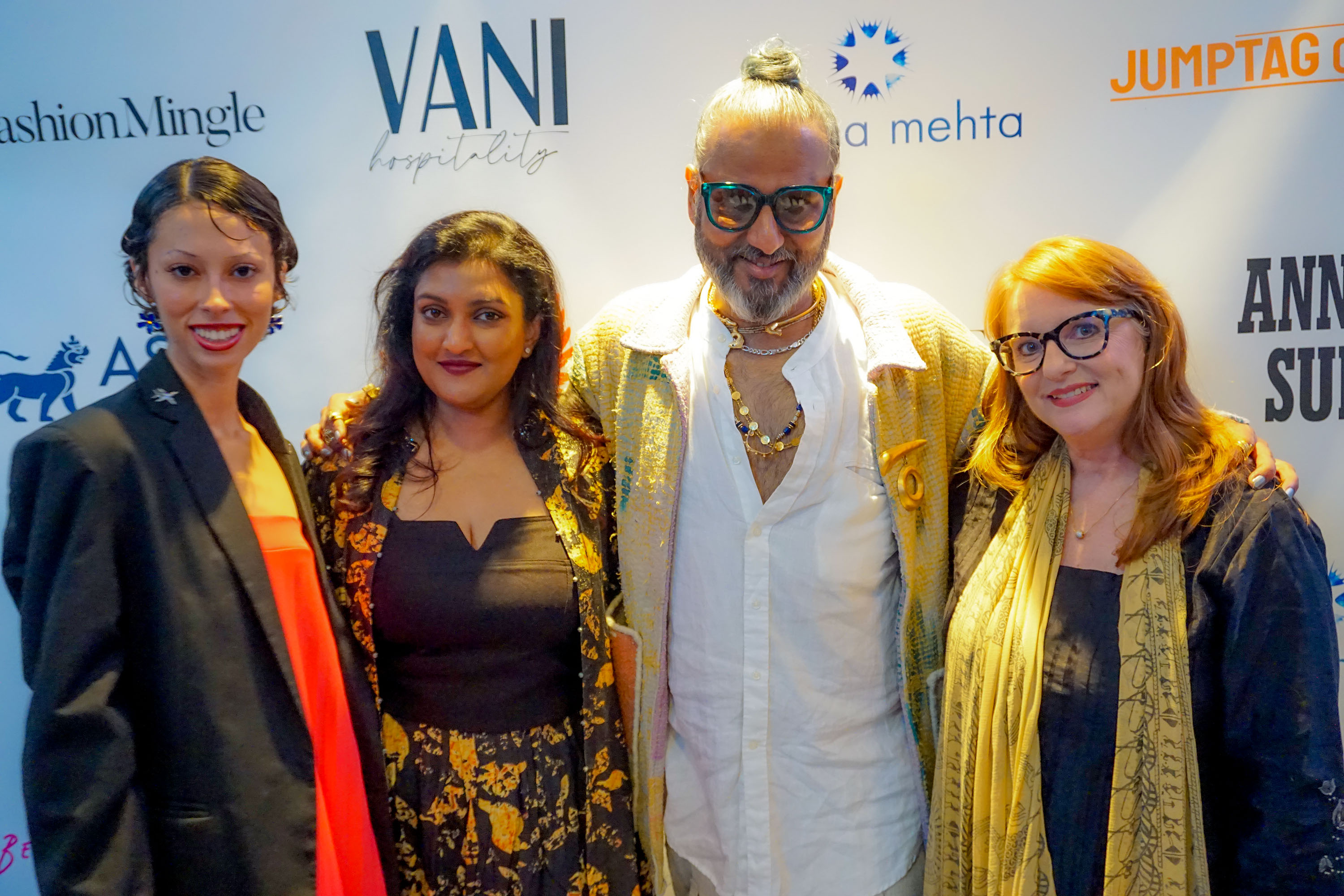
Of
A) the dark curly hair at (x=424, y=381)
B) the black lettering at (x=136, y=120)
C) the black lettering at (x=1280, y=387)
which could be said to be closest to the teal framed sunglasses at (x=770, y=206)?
the dark curly hair at (x=424, y=381)

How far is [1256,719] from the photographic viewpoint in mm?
1419

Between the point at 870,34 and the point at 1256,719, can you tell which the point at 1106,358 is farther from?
the point at 870,34

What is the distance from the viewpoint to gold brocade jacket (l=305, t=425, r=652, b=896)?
5.64ft

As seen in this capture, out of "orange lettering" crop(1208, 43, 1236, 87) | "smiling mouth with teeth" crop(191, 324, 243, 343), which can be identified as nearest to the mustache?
"smiling mouth with teeth" crop(191, 324, 243, 343)

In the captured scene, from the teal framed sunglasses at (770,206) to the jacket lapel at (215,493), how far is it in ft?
3.34

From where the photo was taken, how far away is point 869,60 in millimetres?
2135

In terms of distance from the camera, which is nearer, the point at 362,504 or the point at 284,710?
the point at 284,710

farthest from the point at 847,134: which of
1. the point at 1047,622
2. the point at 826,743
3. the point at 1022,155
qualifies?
the point at 826,743

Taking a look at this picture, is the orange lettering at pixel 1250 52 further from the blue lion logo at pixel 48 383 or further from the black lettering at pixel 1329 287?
the blue lion logo at pixel 48 383

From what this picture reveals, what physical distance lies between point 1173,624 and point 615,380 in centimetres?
116

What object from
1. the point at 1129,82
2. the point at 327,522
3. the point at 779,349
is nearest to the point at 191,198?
the point at 327,522

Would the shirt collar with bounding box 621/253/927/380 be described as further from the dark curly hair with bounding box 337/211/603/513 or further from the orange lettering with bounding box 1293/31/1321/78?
the orange lettering with bounding box 1293/31/1321/78

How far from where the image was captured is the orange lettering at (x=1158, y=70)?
2064mm

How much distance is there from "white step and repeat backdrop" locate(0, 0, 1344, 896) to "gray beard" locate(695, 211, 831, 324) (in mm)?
464
